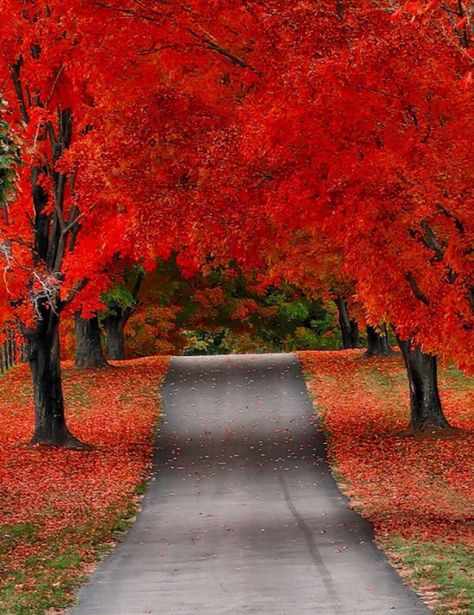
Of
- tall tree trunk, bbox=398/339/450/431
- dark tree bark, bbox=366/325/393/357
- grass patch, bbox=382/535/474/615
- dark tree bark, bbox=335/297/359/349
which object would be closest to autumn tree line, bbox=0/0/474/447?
grass patch, bbox=382/535/474/615

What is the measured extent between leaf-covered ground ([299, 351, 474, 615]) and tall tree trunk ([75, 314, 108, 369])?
757 centimetres

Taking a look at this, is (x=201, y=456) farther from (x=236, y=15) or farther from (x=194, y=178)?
(x=236, y=15)

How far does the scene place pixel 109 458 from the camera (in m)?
25.7

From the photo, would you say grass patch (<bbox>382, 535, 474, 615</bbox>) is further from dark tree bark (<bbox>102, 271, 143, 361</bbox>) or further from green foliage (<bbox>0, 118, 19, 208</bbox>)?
dark tree bark (<bbox>102, 271, 143, 361</bbox>)

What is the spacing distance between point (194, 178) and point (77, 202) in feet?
15.7

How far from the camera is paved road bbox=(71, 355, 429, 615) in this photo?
1215 cm

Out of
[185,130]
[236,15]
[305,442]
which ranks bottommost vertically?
[305,442]

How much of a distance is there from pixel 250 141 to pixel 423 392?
12484 millimetres

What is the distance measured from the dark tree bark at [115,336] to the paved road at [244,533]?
10457 mm

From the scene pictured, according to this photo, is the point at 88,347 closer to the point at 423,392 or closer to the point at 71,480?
the point at 423,392

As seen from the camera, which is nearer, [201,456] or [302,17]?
[302,17]

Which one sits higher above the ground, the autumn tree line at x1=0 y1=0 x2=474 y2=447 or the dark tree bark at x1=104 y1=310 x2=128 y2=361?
the autumn tree line at x1=0 y1=0 x2=474 y2=447

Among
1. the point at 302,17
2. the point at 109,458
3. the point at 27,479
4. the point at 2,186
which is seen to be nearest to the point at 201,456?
the point at 109,458

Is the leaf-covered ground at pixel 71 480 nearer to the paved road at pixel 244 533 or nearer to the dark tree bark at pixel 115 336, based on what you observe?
the paved road at pixel 244 533
